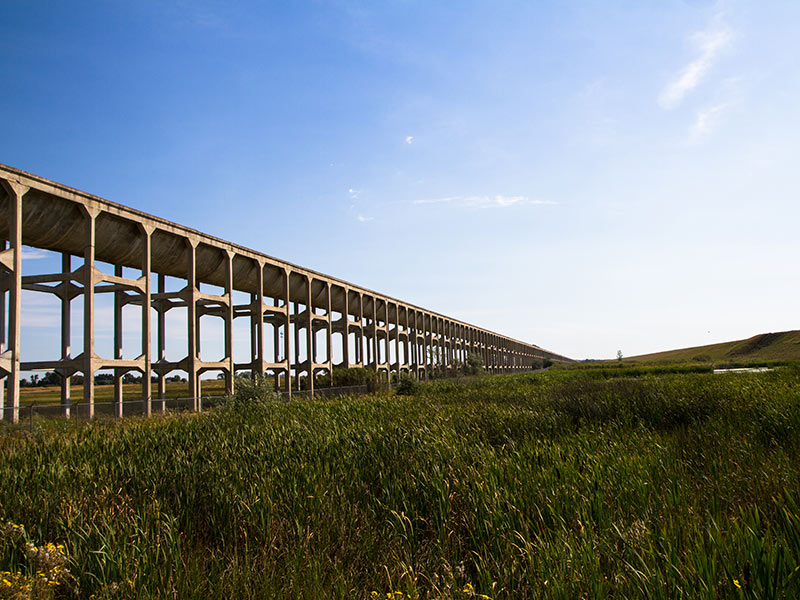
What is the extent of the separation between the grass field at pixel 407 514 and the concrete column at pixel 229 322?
20317mm

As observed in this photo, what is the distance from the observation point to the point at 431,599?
4.30m

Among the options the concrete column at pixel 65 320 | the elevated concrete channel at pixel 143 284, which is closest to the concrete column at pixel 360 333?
the elevated concrete channel at pixel 143 284

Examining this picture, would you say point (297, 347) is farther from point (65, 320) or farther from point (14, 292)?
point (14, 292)

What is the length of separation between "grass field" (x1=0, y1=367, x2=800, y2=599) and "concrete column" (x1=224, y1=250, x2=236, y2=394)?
20.3 meters

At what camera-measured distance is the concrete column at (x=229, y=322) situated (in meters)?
31.9

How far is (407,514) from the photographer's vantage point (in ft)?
22.1

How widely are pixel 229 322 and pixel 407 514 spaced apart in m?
27.7

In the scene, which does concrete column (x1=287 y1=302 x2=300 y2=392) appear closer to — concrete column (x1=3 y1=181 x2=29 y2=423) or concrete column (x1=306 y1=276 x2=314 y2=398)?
concrete column (x1=306 y1=276 x2=314 y2=398)

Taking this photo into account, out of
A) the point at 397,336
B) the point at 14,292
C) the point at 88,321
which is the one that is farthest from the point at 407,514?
the point at 397,336

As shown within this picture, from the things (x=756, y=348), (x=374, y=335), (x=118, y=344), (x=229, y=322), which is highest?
(x=229, y=322)

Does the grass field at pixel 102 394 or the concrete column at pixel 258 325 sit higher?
the concrete column at pixel 258 325

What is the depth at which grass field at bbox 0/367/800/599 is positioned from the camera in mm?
4484

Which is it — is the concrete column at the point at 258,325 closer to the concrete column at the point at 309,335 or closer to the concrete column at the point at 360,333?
the concrete column at the point at 309,335

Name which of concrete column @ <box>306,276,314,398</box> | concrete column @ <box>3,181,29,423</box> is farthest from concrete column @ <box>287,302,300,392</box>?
concrete column @ <box>3,181,29,423</box>
